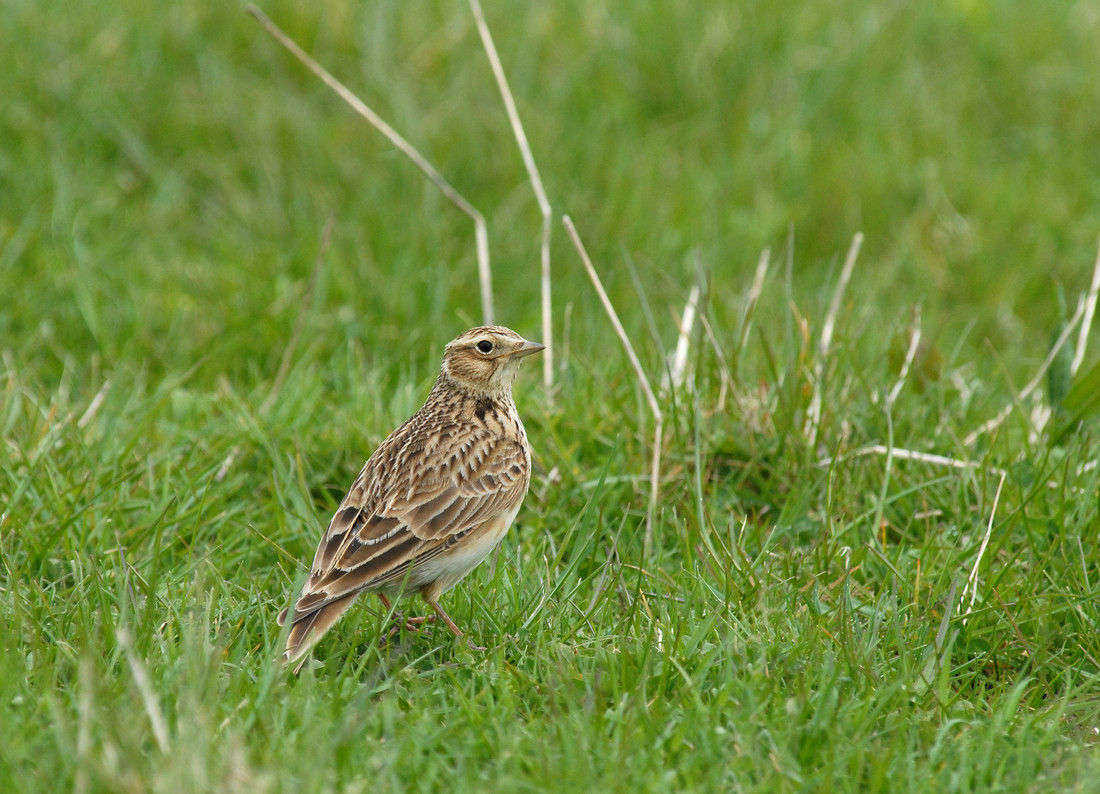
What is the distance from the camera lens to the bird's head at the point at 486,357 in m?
5.27

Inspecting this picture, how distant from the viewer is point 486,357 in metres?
5.26

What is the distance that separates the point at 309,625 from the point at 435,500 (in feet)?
2.37

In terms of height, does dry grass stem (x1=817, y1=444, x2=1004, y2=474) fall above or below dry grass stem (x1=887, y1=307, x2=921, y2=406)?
below

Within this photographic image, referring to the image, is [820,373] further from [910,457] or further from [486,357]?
[486,357]

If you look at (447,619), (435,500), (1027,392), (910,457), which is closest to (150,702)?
(447,619)

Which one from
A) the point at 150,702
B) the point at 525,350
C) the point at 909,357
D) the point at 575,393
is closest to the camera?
the point at 150,702

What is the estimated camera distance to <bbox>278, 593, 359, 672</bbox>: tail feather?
405 centimetres

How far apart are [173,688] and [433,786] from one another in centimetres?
80

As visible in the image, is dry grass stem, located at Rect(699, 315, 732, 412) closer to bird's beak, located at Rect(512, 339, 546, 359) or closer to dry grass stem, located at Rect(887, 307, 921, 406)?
dry grass stem, located at Rect(887, 307, 921, 406)

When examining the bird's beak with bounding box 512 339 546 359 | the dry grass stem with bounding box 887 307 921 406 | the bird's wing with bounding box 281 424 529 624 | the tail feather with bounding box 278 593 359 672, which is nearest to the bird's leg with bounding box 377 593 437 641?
the bird's wing with bounding box 281 424 529 624

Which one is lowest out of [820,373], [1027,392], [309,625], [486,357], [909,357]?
[1027,392]

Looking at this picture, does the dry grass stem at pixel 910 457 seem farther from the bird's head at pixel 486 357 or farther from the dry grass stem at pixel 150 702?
the dry grass stem at pixel 150 702

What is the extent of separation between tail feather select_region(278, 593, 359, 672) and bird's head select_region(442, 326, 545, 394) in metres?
1.26

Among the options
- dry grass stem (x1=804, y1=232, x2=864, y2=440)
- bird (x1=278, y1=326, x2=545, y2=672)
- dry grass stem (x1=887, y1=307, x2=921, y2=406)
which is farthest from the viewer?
dry grass stem (x1=887, y1=307, x2=921, y2=406)
